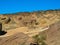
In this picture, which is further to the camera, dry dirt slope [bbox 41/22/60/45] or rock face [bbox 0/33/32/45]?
rock face [bbox 0/33/32/45]

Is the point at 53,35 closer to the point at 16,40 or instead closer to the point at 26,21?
the point at 16,40

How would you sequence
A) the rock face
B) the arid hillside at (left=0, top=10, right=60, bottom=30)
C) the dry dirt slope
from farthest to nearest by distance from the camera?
1. the arid hillside at (left=0, top=10, right=60, bottom=30)
2. the rock face
3. the dry dirt slope

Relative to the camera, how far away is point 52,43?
11.3m

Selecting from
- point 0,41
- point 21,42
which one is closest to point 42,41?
point 21,42

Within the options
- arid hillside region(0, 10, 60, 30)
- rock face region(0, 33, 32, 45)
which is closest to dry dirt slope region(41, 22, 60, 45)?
rock face region(0, 33, 32, 45)

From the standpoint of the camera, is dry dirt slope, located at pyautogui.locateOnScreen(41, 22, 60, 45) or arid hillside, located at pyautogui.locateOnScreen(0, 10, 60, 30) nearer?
dry dirt slope, located at pyautogui.locateOnScreen(41, 22, 60, 45)

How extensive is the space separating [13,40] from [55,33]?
2.06 m

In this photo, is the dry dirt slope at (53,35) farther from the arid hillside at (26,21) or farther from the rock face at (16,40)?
the arid hillside at (26,21)

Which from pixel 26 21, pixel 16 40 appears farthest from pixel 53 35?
pixel 26 21

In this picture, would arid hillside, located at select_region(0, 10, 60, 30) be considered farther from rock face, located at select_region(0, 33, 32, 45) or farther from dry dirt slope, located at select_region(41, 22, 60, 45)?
dry dirt slope, located at select_region(41, 22, 60, 45)

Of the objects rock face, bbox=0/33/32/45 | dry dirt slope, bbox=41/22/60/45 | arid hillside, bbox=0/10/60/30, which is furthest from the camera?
arid hillside, bbox=0/10/60/30

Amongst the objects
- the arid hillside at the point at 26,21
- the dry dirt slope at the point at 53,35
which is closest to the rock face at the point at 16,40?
the dry dirt slope at the point at 53,35

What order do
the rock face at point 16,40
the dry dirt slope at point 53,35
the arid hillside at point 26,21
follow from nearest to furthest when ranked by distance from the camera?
the dry dirt slope at point 53,35, the rock face at point 16,40, the arid hillside at point 26,21

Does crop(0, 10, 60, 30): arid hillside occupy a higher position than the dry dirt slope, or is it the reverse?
the dry dirt slope
